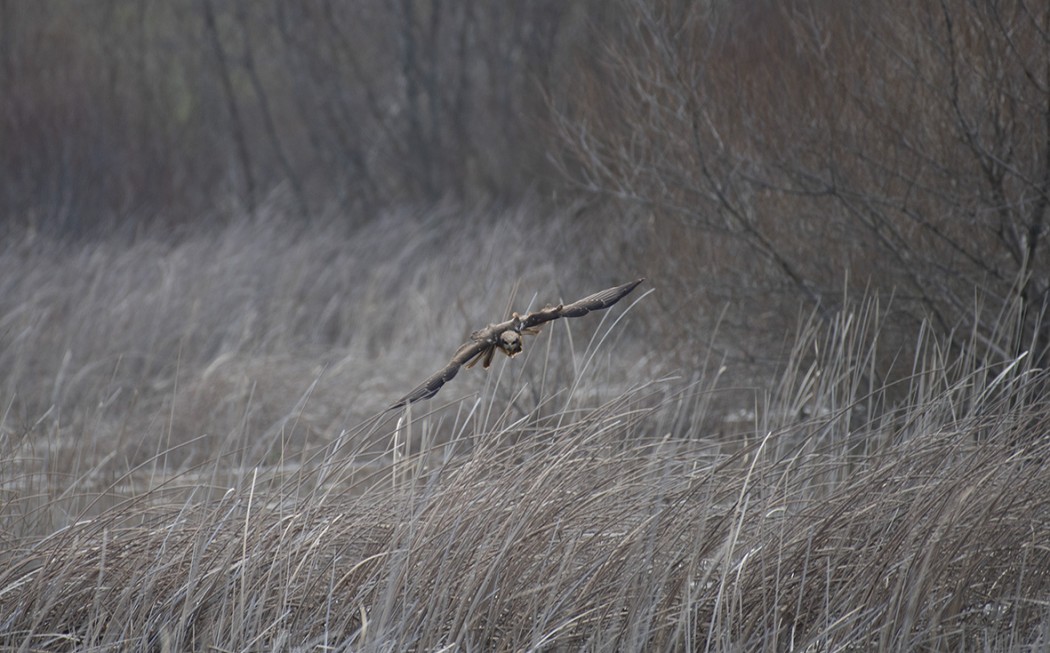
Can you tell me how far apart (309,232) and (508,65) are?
2908 millimetres

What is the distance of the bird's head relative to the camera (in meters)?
1.99

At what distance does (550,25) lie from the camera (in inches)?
420

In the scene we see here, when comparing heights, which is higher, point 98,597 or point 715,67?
point 715,67

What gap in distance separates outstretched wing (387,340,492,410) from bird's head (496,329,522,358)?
0.05 m

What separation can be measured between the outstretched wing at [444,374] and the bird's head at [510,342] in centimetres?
5

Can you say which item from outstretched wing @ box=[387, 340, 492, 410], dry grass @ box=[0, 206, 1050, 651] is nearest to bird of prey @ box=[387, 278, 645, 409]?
outstretched wing @ box=[387, 340, 492, 410]

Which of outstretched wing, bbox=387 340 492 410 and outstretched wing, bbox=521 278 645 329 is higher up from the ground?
outstretched wing, bbox=521 278 645 329

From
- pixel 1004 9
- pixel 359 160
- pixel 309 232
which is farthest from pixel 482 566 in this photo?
pixel 359 160

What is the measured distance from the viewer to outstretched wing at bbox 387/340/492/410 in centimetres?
198

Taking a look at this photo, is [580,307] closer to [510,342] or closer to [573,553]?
[510,342]

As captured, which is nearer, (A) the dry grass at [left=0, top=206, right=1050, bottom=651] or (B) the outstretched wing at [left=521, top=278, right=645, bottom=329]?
(B) the outstretched wing at [left=521, top=278, right=645, bottom=329]

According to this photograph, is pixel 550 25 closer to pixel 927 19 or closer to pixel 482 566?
pixel 927 19

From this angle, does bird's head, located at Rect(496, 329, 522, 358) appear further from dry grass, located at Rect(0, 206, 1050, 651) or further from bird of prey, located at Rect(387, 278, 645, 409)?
dry grass, located at Rect(0, 206, 1050, 651)

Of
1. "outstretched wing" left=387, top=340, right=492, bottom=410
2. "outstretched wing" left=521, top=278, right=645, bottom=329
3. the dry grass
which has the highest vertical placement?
"outstretched wing" left=521, top=278, right=645, bottom=329
